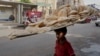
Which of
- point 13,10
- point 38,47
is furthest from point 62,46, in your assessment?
point 13,10

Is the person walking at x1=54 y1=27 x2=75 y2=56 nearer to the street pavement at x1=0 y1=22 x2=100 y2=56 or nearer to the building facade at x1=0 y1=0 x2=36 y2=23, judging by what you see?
the street pavement at x1=0 y1=22 x2=100 y2=56

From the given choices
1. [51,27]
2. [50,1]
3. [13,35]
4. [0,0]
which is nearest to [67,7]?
[51,27]

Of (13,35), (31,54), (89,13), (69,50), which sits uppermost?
(89,13)

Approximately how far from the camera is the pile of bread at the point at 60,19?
325 cm

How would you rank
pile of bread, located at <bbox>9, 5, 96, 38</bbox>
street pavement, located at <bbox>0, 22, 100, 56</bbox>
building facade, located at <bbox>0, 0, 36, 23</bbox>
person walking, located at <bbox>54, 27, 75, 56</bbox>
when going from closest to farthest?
pile of bread, located at <bbox>9, 5, 96, 38</bbox> < person walking, located at <bbox>54, 27, 75, 56</bbox> < street pavement, located at <bbox>0, 22, 100, 56</bbox> < building facade, located at <bbox>0, 0, 36, 23</bbox>

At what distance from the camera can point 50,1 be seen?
54.0 meters

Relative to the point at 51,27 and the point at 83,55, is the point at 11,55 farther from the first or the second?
the point at 51,27

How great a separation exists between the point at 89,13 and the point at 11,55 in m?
6.92

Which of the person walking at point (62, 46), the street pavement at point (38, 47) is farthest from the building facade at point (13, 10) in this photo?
the person walking at point (62, 46)

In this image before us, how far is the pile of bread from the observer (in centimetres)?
325

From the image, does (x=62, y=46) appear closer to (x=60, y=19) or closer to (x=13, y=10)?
(x=60, y=19)

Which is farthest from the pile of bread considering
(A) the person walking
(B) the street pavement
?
(B) the street pavement

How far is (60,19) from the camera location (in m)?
3.44

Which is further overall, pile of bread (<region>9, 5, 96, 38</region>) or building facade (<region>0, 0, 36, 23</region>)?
building facade (<region>0, 0, 36, 23</region>)
